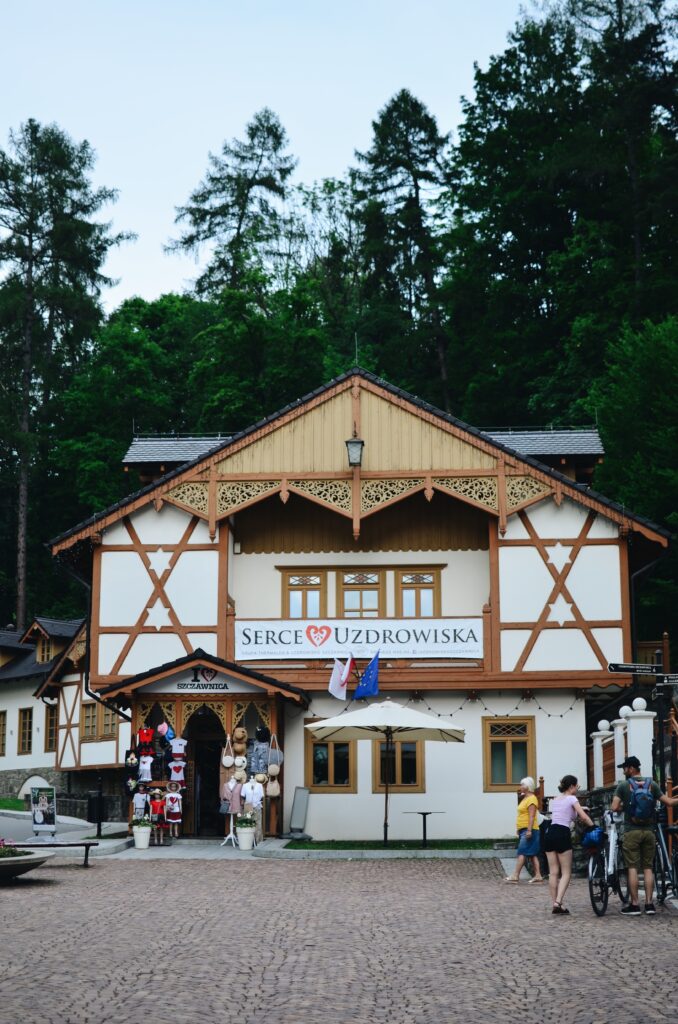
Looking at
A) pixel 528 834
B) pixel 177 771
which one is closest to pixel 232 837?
pixel 177 771

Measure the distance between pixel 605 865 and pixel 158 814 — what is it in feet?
41.5

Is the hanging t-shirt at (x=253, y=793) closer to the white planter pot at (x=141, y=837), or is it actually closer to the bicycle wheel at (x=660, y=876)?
the white planter pot at (x=141, y=837)

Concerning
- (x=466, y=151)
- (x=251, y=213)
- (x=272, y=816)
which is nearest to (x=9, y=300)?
(x=251, y=213)

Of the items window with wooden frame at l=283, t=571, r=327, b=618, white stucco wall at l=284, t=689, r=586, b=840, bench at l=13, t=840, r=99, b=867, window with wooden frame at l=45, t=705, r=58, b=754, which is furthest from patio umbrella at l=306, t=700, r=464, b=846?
Result: window with wooden frame at l=45, t=705, r=58, b=754

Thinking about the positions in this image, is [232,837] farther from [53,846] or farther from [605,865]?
[605,865]

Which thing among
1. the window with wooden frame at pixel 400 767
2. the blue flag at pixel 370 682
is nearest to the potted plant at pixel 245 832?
the blue flag at pixel 370 682

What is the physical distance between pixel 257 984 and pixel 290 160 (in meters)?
52.2

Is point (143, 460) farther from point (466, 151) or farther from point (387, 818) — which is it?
point (466, 151)

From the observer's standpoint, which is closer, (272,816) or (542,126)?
(272,816)

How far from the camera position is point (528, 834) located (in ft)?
65.9

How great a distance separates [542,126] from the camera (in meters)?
51.5

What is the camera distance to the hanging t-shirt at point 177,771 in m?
26.9

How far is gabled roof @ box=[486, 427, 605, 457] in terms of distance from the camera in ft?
106

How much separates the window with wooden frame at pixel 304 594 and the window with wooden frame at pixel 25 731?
51.2 ft
